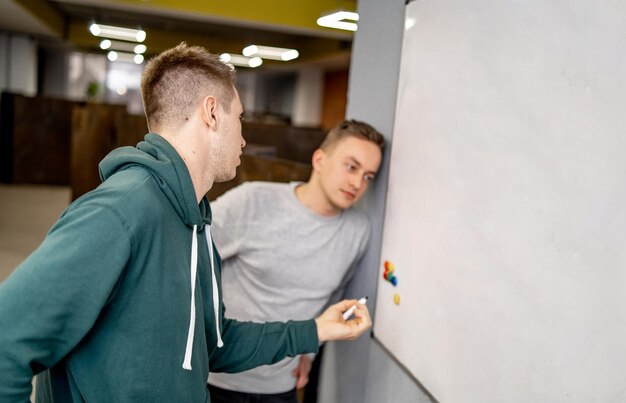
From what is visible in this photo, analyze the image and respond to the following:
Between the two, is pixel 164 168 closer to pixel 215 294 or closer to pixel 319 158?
pixel 215 294

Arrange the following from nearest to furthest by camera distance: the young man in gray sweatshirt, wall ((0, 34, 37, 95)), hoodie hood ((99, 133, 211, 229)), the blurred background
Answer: hoodie hood ((99, 133, 211, 229)), the young man in gray sweatshirt, the blurred background, wall ((0, 34, 37, 95))

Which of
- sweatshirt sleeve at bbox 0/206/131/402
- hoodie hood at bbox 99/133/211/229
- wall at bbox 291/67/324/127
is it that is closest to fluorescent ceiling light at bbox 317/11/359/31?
hoodie hood at bbox 99/133/211/229

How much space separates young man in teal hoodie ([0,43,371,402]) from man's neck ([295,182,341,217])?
2.09ft

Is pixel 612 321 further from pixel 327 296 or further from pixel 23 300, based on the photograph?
pixel 327 296

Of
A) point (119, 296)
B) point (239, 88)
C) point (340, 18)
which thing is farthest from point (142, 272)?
point (340, 18)

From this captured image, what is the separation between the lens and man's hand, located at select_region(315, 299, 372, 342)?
142 cm

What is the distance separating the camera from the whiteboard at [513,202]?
844 millimetres

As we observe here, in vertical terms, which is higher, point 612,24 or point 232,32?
point 232,32

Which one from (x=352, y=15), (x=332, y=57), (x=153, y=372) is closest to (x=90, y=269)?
(x=153, y=372)

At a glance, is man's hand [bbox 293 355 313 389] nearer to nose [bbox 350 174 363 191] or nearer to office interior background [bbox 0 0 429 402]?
office interior background [bbox 0 0 429 402]

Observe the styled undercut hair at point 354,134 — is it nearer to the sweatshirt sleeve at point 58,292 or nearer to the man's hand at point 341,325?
the man's hand at point 341,325

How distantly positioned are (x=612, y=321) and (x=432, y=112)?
2.41ft

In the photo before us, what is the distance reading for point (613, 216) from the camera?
0.83 m

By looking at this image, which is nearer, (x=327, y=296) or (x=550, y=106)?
(x=550, y=106)
